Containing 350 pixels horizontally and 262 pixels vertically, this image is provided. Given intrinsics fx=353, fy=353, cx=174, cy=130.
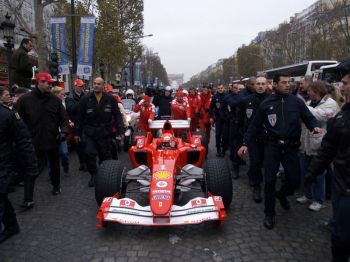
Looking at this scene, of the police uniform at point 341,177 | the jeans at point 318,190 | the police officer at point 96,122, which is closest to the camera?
the police uniform at point 341,177

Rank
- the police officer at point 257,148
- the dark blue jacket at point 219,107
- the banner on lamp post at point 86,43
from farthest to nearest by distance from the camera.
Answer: the banner on lamp post at point 86,43 → the dark blue jacket at point 219,107 → the police officer at point 257,148

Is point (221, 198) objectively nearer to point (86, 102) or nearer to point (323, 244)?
point (323, 244)

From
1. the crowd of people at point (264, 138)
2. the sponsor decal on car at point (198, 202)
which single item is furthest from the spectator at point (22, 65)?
the sponsor decal on car at point (198, 202)

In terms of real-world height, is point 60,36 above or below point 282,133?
above

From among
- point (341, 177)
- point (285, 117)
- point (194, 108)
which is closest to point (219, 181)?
point (285, 117)

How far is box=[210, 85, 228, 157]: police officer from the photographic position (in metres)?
8.67

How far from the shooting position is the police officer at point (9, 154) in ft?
12.9

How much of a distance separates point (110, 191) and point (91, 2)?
2239cm

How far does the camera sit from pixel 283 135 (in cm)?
444

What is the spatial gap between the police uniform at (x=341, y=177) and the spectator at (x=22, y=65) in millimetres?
7324

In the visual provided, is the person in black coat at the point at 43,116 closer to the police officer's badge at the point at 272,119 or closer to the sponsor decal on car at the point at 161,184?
the sponsor decal on car at the point at 161,184

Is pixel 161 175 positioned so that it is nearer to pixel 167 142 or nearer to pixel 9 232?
pixel 167 142

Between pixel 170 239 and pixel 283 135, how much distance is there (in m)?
1.90

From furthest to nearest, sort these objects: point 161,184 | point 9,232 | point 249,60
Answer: point 249,60 < point 161,184 < point 9,232
